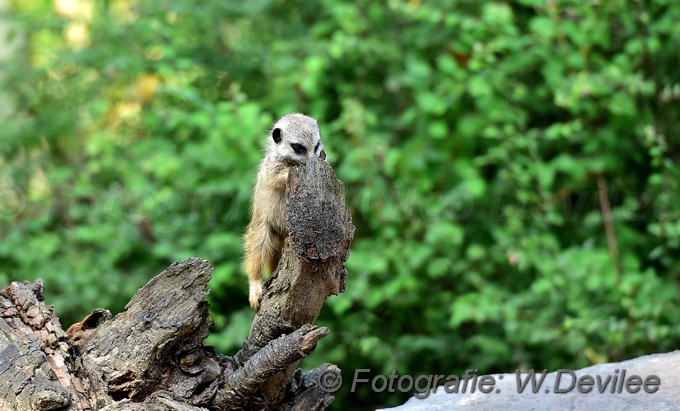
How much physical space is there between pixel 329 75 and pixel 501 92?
4.46 feet

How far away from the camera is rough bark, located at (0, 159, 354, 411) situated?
2904mm

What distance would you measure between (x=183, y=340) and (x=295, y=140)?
117 centimetres

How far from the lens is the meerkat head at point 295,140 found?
389 centimetres

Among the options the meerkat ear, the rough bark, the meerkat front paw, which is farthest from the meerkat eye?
the rough bark

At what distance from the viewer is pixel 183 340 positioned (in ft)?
10.3

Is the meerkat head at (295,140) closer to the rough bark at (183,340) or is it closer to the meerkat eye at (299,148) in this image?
the meerkat eye at (299,148)

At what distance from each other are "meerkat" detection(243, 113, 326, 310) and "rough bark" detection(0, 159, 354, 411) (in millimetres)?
627

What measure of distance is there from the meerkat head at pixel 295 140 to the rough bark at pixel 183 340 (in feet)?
2.69

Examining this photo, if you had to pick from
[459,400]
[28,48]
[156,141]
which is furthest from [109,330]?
[28,48]
